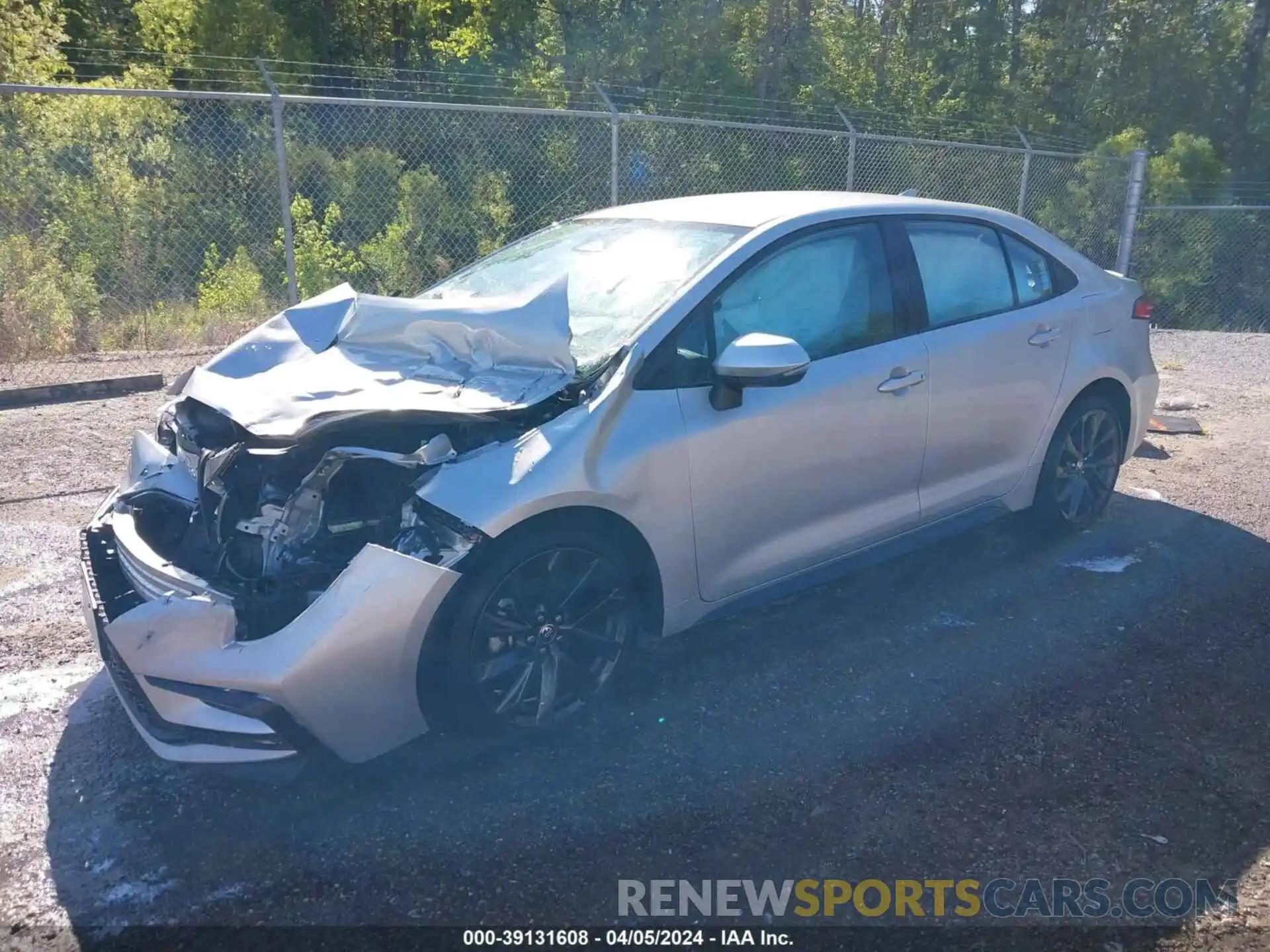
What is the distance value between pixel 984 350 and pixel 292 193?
10558 millimetres

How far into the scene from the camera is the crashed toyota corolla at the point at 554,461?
290 cm

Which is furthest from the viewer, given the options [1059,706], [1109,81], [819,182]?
[1109,81]

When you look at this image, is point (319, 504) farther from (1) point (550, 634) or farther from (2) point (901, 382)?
(2) point (901, 382)

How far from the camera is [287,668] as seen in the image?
2754mm

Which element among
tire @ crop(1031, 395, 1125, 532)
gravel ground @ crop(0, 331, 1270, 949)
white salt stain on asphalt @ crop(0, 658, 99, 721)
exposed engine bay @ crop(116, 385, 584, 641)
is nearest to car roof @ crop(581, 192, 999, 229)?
tire @ crop(1031, 395, 1125, 532)

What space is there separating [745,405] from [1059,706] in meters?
1.55

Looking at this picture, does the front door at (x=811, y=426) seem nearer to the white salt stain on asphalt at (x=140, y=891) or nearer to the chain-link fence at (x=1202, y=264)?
the white salt stain on asphalt at (x=140, y=891)

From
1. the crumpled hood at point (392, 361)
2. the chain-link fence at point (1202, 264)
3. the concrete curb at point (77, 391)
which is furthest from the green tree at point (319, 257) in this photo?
the chain-link fence at point (1202, 264)

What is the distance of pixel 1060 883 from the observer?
107 inches

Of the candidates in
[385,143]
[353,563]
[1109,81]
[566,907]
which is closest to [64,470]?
[353,563]

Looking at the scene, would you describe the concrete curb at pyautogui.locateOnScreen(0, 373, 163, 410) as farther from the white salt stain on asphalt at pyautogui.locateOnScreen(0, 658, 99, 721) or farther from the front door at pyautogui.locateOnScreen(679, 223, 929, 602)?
the front door at pyautogui.locateOnScreen(679, 223, 929, 602)

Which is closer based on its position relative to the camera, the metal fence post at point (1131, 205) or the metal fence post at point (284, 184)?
the metal fence post at point (284, 184)

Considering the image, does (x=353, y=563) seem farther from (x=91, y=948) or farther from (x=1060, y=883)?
(x=1060, y=883)

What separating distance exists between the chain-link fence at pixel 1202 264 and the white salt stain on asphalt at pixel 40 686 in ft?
52.4
